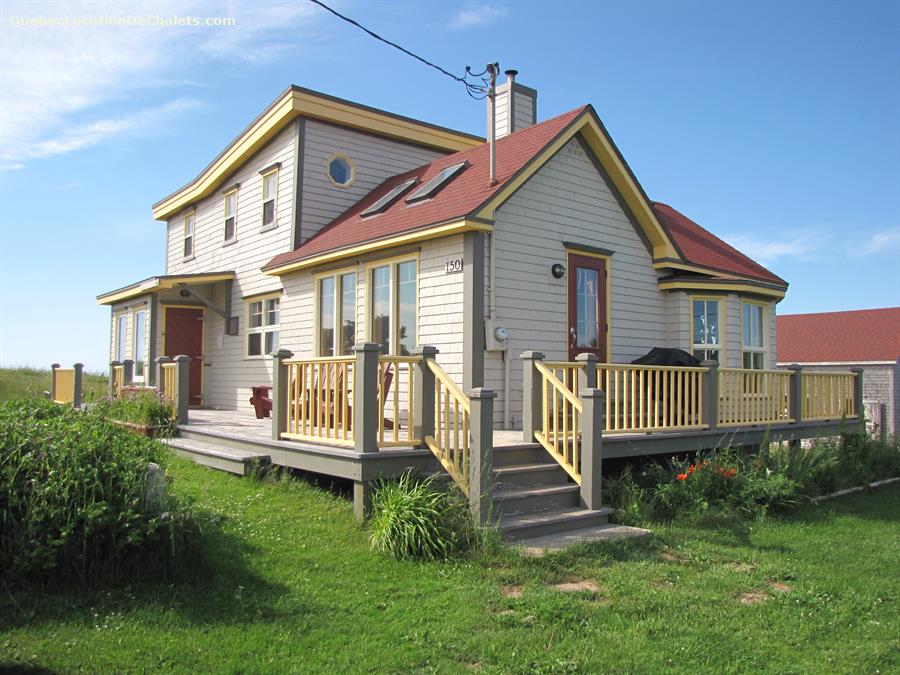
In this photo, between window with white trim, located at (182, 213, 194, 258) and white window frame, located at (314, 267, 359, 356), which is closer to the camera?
white window frame, located at (314, 267, 359, 356)

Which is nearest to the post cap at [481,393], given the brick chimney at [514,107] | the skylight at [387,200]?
the skylight at [387,200]

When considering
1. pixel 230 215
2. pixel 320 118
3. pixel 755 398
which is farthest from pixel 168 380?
pixel 755 398

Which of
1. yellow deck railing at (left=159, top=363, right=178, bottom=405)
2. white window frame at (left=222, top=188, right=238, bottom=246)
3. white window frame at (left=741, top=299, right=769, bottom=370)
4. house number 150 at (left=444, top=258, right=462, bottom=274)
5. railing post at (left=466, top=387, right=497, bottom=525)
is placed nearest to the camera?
railing post at (left=466, top=387, right=497, bottom=525)

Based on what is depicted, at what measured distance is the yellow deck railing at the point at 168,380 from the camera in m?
11.7

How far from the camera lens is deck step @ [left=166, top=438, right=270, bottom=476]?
810 cm

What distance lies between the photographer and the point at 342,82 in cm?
1269

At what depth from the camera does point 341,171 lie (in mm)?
Answer: 14539

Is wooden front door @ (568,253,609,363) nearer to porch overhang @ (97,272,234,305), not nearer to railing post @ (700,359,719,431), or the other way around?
railing post @ (700,359,719,431)

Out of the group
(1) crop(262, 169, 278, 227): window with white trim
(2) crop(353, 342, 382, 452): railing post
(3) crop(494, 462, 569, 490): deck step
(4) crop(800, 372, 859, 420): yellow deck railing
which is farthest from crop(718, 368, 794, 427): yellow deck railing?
(1) crop(262, 169, 278, 227): window with white trim

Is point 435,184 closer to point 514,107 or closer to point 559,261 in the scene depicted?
point 559,261

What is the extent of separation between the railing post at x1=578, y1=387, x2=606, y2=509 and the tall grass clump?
382 cm

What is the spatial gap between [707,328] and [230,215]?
1073 centimetres

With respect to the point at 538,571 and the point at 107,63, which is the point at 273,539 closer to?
the point at 538,571

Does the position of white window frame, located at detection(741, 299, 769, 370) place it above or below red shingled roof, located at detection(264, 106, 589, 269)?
below
